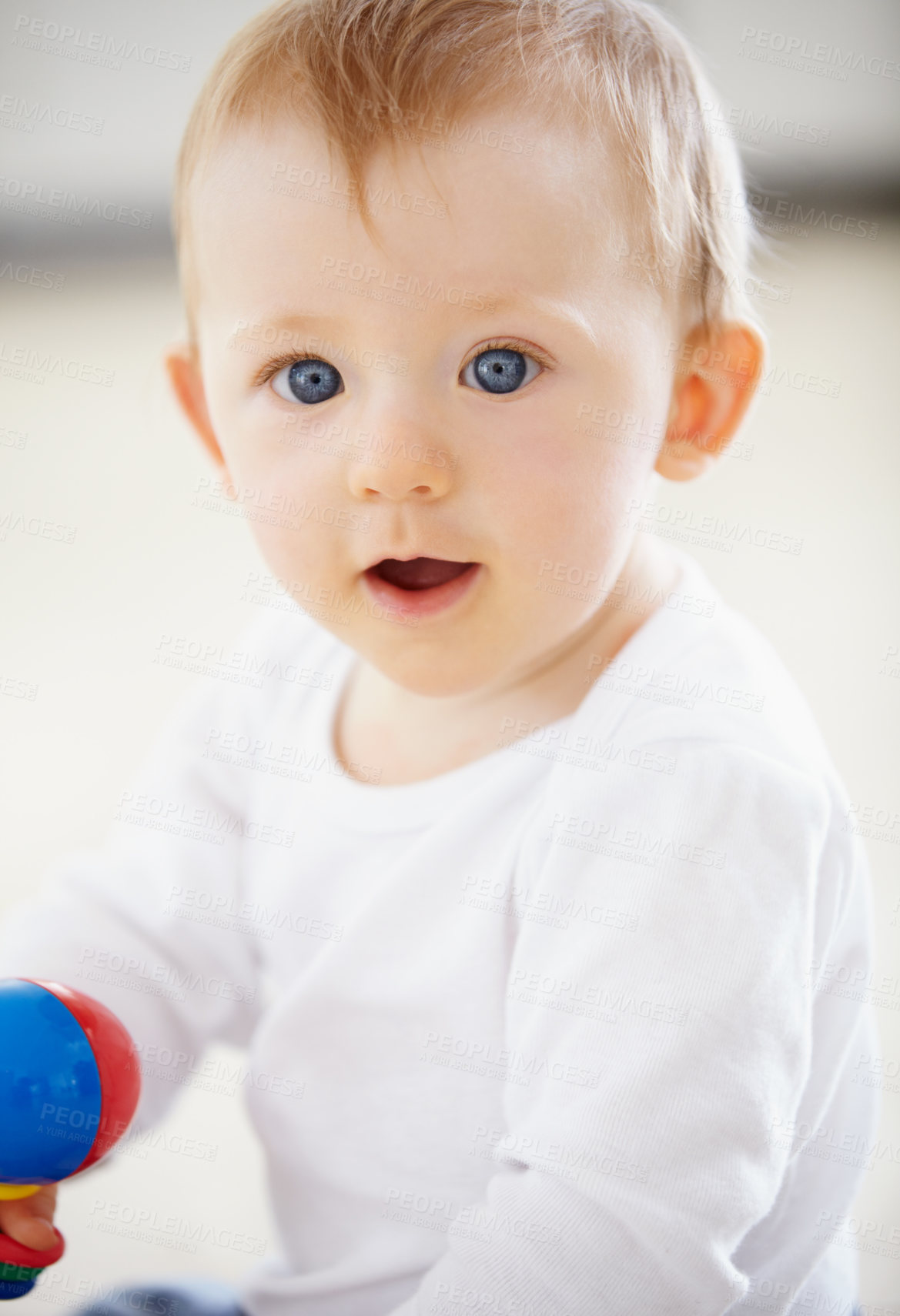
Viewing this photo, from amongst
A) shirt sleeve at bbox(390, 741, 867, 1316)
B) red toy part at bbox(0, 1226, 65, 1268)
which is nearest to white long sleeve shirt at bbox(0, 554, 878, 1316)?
shirt sleeve at bbox(390, 741, 867, 1316)

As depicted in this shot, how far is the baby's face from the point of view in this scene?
0.47m

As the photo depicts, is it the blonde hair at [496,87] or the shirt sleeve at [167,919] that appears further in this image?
the shirt sleeve at [167,919]

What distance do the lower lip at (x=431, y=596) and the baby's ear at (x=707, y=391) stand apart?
0.11 metres

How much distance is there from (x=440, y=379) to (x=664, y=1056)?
0.91 feet

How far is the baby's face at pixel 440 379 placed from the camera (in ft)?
1.54

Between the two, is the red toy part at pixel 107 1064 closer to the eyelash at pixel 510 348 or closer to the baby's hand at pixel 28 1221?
the baby's hand at pixel 28 1221

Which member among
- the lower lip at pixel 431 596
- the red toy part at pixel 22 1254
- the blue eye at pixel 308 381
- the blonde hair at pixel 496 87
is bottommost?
the red toy part at pixel 22 1254

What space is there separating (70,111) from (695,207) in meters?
0.90

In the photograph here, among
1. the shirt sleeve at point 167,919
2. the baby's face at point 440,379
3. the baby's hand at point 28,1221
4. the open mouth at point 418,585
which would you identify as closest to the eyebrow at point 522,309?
the baby's face at point 440,379

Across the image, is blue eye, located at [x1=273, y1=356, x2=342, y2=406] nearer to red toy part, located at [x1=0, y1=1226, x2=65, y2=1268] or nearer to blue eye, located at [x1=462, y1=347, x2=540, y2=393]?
blue eye, located at [x1=462, y1=347, x2=540, y2=393]

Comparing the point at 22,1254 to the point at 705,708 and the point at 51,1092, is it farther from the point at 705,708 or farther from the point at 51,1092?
the point at 705,708

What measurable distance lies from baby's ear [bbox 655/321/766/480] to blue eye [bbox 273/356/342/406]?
0.15 m

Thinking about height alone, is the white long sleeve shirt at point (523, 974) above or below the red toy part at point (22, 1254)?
above

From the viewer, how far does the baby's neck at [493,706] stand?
0.59m
